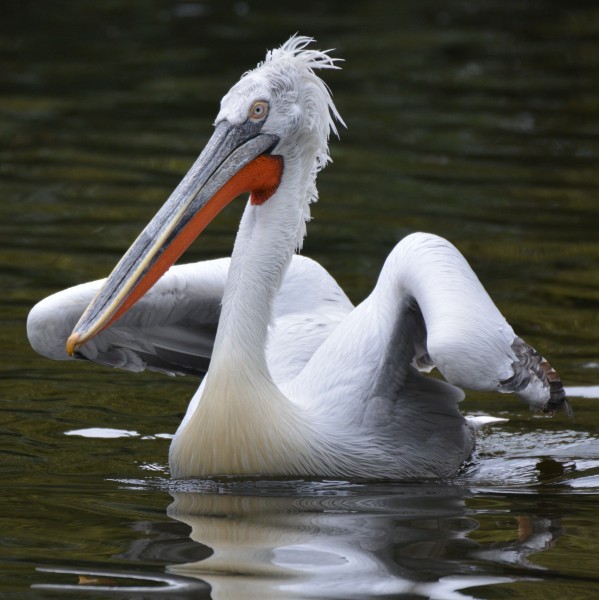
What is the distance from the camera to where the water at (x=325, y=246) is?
3912mm

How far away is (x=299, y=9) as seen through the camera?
1625cm

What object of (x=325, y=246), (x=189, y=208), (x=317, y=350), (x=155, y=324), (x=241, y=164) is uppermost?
(x=325, y=246)

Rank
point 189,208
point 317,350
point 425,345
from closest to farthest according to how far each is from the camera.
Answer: point 189,208
point 425,345
point 317,350

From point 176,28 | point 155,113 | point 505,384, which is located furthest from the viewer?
point 176,28

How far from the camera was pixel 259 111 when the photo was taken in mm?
4730

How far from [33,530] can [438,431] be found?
1.51 metres

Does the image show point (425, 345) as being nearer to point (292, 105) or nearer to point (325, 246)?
point (292, 105)

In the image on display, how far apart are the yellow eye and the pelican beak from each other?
A: 24 millimetres

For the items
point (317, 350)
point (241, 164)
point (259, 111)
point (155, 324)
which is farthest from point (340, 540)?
point (155, 324)

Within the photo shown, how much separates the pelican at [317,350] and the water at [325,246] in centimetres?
13

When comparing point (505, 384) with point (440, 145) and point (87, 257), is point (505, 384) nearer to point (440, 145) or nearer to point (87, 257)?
point (87, 257)

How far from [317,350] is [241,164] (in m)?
0.80

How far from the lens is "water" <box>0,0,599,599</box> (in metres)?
3.91

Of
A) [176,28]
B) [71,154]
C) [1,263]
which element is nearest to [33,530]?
[1,263]
